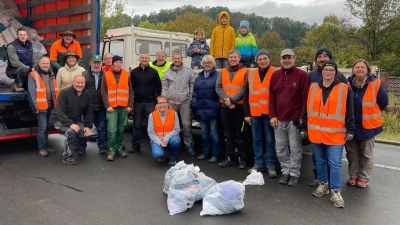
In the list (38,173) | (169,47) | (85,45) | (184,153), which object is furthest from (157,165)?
(169,47)

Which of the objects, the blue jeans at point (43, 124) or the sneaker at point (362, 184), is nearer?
the sneaker at point (362, 184)

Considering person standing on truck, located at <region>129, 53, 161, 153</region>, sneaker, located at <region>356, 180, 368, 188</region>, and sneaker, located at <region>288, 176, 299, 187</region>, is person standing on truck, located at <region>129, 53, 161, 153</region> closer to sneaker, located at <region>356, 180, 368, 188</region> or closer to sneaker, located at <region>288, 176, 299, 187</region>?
sneaker, located at <region>288, 176, 299, 187</region>

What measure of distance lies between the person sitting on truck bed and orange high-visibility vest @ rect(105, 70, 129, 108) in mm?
1261

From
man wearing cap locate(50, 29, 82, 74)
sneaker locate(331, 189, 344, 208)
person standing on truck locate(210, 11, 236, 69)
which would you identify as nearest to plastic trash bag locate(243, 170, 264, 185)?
sneaker locate(331, 189, 344, 208)

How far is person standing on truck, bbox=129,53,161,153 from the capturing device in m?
6.17

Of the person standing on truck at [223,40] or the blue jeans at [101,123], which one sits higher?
the person standing on truck at [223,40]

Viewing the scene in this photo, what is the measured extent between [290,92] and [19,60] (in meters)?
4.38

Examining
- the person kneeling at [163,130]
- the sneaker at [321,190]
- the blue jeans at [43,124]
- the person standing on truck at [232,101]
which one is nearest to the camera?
the sneaker at [321,190]

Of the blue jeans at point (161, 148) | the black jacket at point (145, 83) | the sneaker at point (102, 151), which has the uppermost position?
the black jacket at point (145, 83)

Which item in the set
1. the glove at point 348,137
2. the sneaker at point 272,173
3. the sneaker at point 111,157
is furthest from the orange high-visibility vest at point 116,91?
A: the glove at point 348,137

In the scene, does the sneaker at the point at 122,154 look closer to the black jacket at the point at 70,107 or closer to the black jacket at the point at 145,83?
the black jacket at the point at 70,107

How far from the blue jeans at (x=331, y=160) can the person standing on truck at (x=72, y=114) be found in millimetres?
3368

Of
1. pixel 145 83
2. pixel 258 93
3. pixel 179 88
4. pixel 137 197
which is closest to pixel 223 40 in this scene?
pixel 179 88

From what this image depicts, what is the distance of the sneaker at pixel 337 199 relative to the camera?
4078mm
